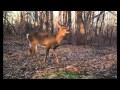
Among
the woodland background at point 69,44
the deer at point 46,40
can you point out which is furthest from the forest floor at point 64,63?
the deer at point 46,40

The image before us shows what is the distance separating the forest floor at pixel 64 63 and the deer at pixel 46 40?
4.1 inches

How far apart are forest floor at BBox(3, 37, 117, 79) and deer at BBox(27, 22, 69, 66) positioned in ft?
0.34

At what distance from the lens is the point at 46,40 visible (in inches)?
255

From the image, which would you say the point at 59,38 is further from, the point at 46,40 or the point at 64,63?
the point at 64,63

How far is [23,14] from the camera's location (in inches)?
256

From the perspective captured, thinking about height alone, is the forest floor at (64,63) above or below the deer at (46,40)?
below

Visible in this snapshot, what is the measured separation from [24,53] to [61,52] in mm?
932

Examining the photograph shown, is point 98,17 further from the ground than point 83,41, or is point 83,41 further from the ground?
point 98,17

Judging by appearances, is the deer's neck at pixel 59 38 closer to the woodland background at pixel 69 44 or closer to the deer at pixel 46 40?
the deer at pixel 46 40

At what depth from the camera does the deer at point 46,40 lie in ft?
21.2

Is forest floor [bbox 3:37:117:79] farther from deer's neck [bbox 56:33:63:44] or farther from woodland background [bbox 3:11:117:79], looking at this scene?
deer's neck [bbox 56:33:63:44]

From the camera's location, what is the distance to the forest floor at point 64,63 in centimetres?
638
